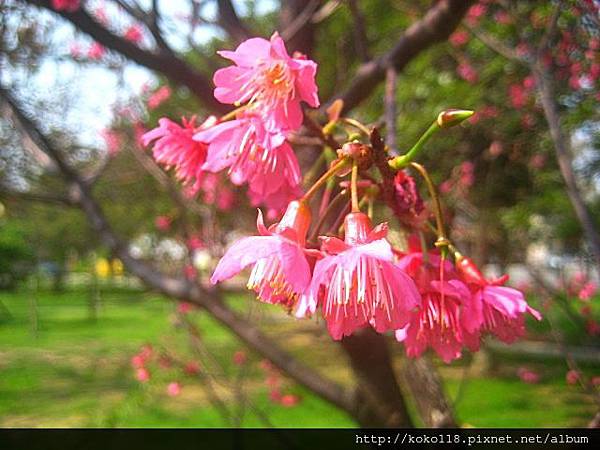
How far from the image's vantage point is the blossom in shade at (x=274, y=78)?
2.64ft

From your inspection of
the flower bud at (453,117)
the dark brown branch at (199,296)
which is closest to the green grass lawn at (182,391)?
the dark brown branch at (199,296)

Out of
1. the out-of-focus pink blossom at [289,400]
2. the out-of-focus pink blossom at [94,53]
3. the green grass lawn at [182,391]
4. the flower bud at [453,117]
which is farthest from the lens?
the out-of-focus pink blossom at [289,400]

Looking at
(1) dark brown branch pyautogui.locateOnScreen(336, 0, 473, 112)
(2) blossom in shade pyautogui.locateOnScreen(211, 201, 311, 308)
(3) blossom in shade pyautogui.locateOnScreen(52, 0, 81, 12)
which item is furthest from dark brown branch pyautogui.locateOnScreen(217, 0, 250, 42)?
(2) blossom in shade pyautogui.locateOnScreen(211, 201, 311, 308)

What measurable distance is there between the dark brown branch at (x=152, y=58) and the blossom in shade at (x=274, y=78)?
1.32 meters

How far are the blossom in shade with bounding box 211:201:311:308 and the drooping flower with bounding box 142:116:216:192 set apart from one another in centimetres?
29

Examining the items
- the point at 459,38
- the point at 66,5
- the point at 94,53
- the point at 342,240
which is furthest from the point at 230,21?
the point at 459,38

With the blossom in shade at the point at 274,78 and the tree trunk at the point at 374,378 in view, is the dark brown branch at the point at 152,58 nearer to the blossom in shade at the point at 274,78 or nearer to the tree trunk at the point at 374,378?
the tree trunk at the point at 374,378

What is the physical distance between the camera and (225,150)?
879 mm

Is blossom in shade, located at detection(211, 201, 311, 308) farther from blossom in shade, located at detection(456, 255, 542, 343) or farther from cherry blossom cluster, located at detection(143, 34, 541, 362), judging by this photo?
blossom in shade, located at detection(456, 255, 542, 343)

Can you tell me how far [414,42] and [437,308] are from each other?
1.33 m

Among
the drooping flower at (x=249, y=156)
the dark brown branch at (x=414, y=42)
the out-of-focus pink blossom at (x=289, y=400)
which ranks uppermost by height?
the dark brown branch at (x=414, y=42)

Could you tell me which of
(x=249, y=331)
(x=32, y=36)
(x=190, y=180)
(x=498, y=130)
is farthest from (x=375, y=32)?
(x=190, y=180)

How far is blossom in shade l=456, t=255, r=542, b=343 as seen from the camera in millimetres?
821

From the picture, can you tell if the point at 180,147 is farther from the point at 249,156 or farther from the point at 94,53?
the point at 94,53
